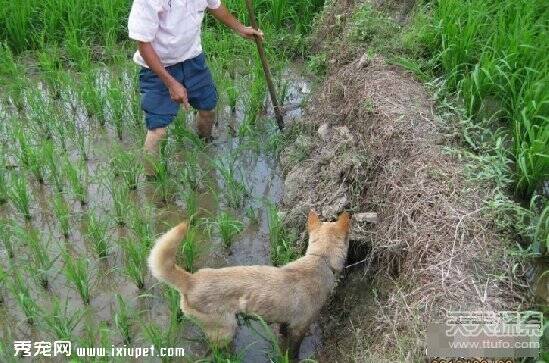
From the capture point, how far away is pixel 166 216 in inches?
150

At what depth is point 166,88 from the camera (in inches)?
152

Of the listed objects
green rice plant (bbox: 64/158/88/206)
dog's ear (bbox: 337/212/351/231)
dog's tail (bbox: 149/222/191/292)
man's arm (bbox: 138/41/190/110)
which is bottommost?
green rice plant (bbox: 64/158/88/206)

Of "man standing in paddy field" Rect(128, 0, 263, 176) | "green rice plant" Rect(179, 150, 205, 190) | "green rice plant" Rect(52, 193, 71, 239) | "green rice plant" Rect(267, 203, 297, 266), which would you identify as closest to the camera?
"green rice plant" Rect(267, 203, 297, 266)

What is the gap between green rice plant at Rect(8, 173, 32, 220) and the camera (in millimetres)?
3586

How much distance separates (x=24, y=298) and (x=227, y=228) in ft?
4.03

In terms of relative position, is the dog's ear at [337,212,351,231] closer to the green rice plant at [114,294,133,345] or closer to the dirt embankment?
the dirt embankment

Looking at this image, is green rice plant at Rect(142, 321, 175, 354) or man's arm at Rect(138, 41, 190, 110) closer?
green rice plant at Rect(142, 321, 175, 354)

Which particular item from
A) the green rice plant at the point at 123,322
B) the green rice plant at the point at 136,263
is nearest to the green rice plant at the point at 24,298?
the green rice plant at the point at 123,322

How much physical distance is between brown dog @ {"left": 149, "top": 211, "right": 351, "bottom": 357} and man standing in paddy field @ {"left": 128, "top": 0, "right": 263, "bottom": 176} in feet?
4.75

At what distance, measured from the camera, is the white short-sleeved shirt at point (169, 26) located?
3363 millimetres

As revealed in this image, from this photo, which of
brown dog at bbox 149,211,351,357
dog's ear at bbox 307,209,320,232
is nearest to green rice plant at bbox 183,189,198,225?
dog's ear at bbox 307,209,320,232

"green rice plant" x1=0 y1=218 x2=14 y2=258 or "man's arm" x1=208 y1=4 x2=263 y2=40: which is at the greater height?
"man's arm" x1=208 y1=4 x2=263 y2=40

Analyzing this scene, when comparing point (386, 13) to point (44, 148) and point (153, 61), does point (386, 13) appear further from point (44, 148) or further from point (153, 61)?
point (44, 148)

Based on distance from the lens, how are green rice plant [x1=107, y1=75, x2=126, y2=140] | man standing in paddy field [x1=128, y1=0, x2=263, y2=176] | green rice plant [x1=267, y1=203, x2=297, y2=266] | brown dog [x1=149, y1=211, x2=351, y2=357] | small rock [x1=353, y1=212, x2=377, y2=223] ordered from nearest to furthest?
brown dog [x1=149, y1=211, x2=351, y2=357] → small rock [x1=353, y1=212, x2=377, y2=223] → green rice plant [x1=267, y1=203, x2=297, y2=266] → man standing in paddy field [x1=128, y1=0, x2=263, y2=176] → green rice plant [x1=107, y1=75, x2=126, y2=140]
